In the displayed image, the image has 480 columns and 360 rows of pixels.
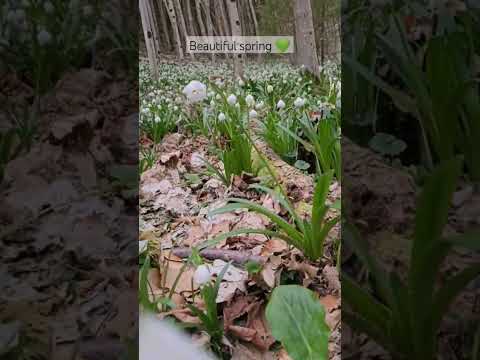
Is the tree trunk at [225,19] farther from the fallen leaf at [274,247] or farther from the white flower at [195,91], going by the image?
the fallen leaf at [274,247]

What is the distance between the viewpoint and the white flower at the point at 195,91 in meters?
0.62

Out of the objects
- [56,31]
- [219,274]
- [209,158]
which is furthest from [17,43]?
[219,274]

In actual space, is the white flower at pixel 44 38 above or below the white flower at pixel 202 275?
above

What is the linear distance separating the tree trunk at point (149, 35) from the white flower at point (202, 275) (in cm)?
21

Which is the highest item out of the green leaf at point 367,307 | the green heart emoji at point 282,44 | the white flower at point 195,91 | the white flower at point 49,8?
the white flower at point 49,8

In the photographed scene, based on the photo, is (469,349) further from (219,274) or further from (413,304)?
(219,274)

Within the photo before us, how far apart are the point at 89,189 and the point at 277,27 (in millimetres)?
313

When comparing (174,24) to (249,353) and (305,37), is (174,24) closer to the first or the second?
(305,37)

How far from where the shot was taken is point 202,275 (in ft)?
1.90

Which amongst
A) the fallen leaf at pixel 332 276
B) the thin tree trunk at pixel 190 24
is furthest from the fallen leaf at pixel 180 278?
the thin tree trunk at pixel 190 24

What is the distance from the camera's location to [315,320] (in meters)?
0.57

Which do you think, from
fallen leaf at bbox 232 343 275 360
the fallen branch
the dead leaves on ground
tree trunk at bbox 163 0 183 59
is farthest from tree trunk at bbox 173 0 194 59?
fallen leaf at bbox 232 343 275 360

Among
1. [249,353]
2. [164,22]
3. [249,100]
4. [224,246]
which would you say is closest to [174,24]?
[164,22]

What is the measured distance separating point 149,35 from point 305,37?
17cm
